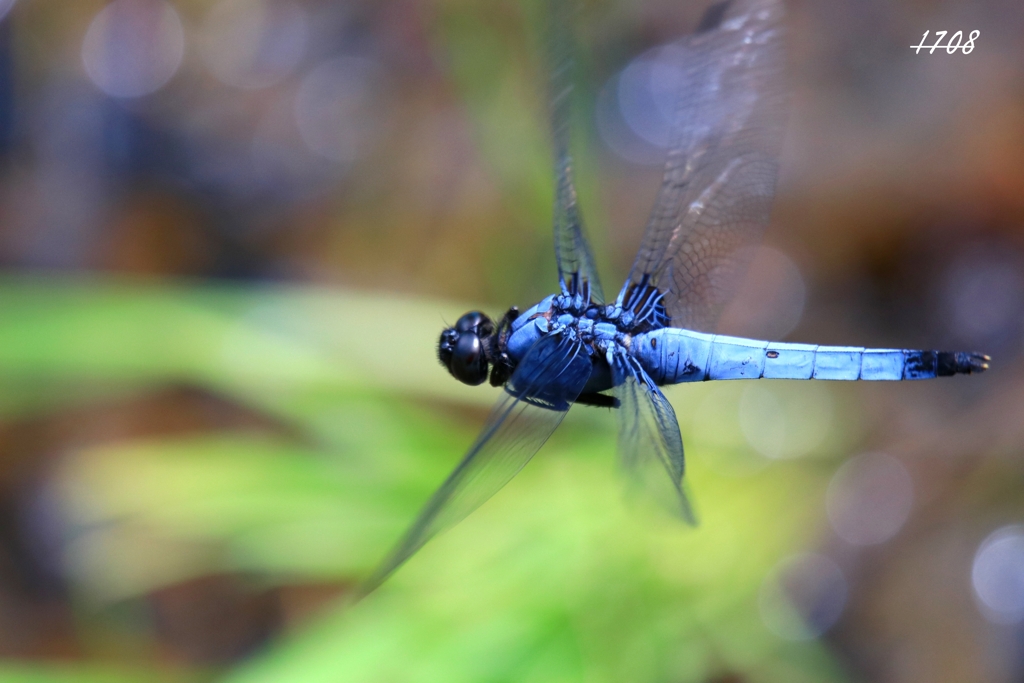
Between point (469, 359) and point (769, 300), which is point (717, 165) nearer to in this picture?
point (469, 359)

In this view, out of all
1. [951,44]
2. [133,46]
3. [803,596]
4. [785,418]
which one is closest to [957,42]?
[951,44]

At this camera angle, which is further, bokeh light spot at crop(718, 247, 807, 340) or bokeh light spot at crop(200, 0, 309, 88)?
bokeh light spot at crop(200, 0, 309, 88)

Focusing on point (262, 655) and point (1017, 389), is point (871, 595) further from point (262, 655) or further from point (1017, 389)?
point (262, 655)

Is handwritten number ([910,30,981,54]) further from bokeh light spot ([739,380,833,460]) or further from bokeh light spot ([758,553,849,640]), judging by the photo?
bokeh light spot ([758,553,849,640])

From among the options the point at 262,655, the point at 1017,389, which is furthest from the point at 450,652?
the point at 1017,389

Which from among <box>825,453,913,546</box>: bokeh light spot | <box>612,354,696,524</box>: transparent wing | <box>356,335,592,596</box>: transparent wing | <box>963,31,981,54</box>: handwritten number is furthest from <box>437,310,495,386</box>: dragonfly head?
<box>963,31,981,54</box>: handwritten number

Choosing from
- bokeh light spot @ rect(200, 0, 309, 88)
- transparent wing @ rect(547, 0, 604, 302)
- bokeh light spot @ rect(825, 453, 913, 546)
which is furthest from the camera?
bokeh light spot @ rect(200, 0, 309, 88)

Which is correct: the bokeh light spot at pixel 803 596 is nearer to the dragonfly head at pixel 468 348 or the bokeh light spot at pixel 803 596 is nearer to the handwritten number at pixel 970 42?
the dragonfly head at pixel 468 348

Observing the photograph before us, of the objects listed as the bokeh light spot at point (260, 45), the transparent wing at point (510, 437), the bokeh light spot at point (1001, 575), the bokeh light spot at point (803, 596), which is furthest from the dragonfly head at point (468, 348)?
the bokeh light spot at point (260, 45)
